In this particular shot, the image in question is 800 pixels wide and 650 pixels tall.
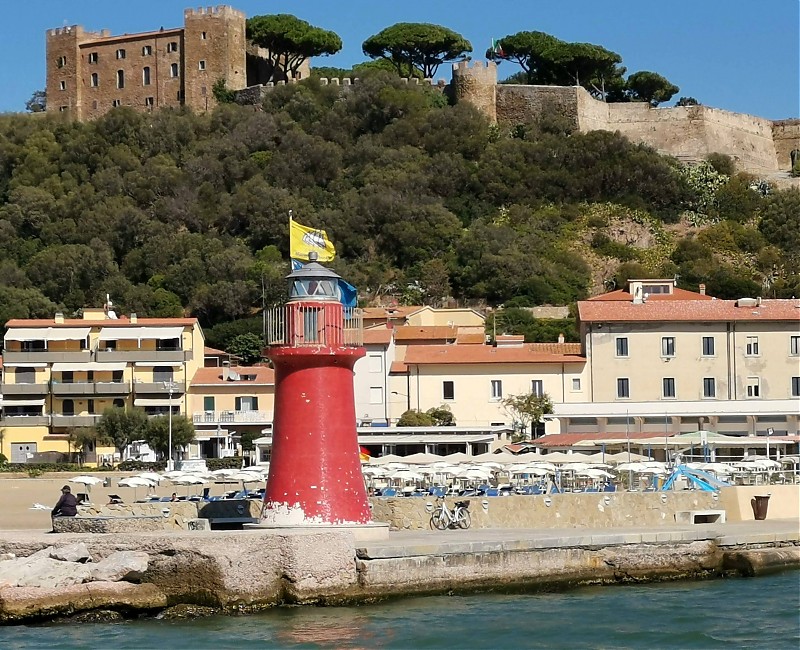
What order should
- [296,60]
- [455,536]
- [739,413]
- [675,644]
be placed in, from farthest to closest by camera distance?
[296,60] → [739,413] → [455,536] → [675,644]

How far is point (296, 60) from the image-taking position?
9350cm

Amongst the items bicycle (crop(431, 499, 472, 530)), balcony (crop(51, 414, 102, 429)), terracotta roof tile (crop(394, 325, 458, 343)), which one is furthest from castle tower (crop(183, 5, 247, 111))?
bicycle (crop(431, 499, 472, 530))

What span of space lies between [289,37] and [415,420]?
4801cm

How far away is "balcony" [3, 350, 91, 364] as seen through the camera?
179ft

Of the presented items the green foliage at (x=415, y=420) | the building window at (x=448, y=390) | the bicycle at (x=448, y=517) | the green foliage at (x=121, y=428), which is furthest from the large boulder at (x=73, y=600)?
the green foliage at (x=121, y=428)

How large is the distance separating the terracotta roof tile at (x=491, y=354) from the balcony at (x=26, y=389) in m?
12.7

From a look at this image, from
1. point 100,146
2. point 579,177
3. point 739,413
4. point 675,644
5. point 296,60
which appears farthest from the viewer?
point 296,60

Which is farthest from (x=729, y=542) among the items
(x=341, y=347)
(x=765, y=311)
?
(x=765, y=311)

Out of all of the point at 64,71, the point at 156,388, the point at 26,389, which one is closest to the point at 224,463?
the point at 156,388

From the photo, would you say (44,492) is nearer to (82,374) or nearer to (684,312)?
(82,374)

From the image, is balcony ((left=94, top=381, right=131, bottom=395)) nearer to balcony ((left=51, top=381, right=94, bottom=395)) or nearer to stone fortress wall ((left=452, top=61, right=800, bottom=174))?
balcony ((left=51, top=381, right=94, bottom=395))

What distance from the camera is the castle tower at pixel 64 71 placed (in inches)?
3561

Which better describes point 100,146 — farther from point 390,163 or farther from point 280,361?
point 280,361

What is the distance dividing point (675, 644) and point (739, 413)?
2719 cm
